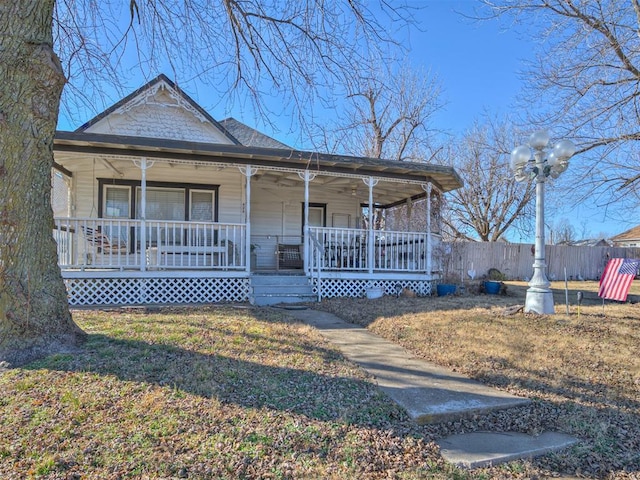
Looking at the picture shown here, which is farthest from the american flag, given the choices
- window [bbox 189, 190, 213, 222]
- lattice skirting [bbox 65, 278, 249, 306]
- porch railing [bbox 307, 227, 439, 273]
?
window [bbox 189, 190, 213, 222]

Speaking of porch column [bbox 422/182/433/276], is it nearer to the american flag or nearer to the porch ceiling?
the porch ceiling

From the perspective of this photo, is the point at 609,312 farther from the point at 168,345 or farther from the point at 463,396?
the point at 168,345

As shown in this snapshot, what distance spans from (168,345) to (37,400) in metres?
1.65

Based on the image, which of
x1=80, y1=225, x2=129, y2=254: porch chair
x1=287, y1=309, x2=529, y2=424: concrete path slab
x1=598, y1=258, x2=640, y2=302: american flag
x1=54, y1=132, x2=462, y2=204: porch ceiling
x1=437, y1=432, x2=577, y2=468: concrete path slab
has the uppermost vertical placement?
x1=54, y1=132, x2=462, y2=204: porch ceiling

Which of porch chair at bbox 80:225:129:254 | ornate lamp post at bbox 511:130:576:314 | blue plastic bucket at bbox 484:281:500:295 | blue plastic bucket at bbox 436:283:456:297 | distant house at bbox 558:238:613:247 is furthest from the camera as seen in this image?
distant house at bbox 558:238:613:247

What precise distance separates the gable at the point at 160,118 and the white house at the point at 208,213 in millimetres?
30

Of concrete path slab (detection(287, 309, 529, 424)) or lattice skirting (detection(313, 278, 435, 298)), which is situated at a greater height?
lattice skirting (detection(313, 278, 435, 298))

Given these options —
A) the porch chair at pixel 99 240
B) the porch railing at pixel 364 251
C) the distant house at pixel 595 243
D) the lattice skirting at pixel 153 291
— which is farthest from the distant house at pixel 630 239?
the porch chair at pixel 99 240

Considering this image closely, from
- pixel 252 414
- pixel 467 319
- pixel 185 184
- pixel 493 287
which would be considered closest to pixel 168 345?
pixel 252 414

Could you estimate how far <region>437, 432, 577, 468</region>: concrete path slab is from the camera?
2.73 m

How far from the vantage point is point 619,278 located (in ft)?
27.0

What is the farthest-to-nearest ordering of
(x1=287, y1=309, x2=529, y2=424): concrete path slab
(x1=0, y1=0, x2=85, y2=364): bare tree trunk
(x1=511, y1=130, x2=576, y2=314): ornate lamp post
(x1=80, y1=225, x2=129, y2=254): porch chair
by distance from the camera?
(x1=80, y1=225, x2=129, y2=254): porch chair < (x1=511, y1=130, x2=576, y2=314): ornate lamp post < (x1=0, y1=0, x2=85, y2=364): bare tree trunk < (x1=287, y1=309, x2=529, y2=424): concrete path slab

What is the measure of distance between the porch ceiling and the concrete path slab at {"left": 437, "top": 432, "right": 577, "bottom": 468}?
5214 millimetres

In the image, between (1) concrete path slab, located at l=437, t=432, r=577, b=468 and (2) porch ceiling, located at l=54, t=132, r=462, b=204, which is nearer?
(1) concrete path slab, located at l=437, t=432, r=577, b=468
